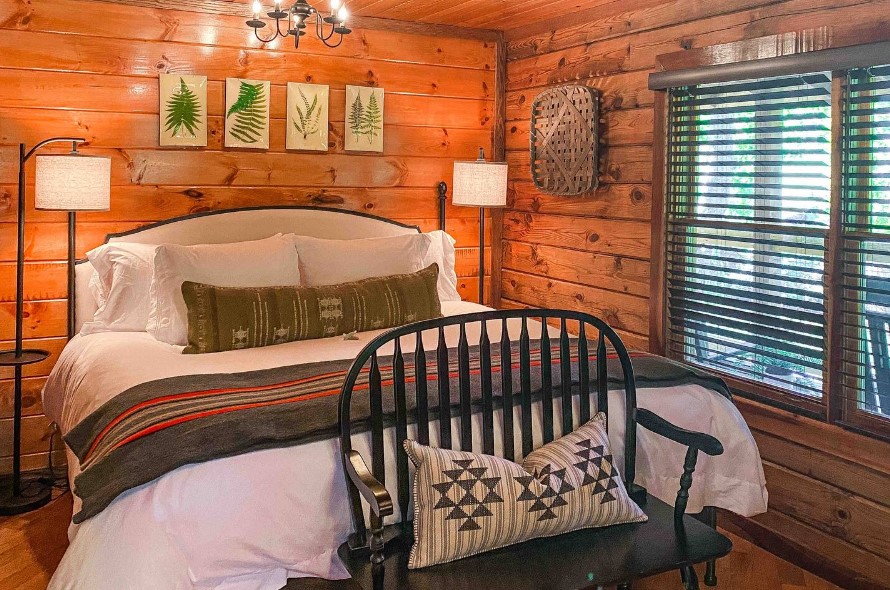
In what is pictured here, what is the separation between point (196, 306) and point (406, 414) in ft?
4.13

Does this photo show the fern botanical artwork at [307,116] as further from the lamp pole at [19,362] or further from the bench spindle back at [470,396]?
the bench spindle back at [470,396]

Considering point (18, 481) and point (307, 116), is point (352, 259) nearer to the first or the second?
point (307, 116)

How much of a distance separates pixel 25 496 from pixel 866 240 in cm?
339

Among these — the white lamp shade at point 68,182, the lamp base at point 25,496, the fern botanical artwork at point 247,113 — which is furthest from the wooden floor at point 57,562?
the fern botanical artwork at point 247,113

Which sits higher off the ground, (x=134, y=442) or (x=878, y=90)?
(x=878, y=90)

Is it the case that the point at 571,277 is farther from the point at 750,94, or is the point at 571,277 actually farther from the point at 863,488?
the point at 863,488

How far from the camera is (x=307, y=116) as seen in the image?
14.2ft

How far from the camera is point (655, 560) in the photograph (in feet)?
6.86

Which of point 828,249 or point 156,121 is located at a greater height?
point 156,121

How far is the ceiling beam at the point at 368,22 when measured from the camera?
397 cm

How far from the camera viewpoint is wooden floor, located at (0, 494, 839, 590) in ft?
9.56

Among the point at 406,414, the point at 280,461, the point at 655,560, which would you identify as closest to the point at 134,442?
the point at 280,461

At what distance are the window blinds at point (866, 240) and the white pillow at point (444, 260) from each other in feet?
6.23

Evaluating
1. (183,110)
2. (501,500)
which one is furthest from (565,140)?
(501,500)
